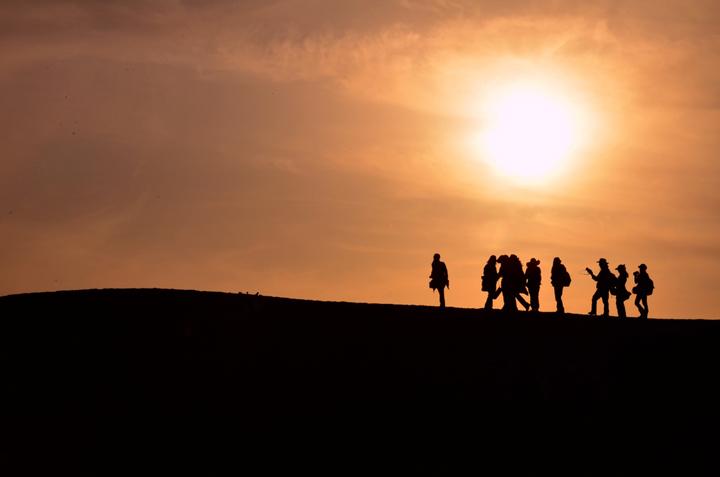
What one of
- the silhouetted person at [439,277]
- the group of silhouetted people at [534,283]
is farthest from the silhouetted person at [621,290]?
the silhouetted person at [439,277]

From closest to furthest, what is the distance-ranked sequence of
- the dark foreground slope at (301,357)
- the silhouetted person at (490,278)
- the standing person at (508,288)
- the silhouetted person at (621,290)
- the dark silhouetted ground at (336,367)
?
the dark silhouetted ground at (336,367), the dark foreground slope at (301,357), the standing person at (508,288), the silhouetted person at (490,278), the silhouetted person at (621,290)

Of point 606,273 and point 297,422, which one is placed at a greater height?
point 606,273

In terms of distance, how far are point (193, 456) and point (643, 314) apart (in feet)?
53.3

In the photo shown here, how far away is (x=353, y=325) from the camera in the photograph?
29.6 m

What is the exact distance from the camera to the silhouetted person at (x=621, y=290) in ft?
112

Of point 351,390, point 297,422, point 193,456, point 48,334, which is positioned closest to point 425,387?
point 351,390

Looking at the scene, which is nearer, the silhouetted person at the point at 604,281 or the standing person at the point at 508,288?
the standing person at the point at 508,288

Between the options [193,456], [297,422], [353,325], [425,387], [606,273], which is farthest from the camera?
[606,273]

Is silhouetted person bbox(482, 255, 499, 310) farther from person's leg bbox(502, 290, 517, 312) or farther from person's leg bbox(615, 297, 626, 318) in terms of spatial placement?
person's leg bbox(615, 297, 626, 318)

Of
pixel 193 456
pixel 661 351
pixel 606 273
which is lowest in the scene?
pixel 193 456

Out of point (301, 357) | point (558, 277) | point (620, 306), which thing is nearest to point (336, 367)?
point (301, 357)

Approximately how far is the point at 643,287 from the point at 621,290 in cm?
74

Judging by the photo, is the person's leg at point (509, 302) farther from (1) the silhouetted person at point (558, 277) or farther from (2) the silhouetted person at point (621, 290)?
(2) the silhouetted person at point (621, 290)

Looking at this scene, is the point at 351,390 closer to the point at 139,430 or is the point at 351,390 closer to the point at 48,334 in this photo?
the point at 139,430
